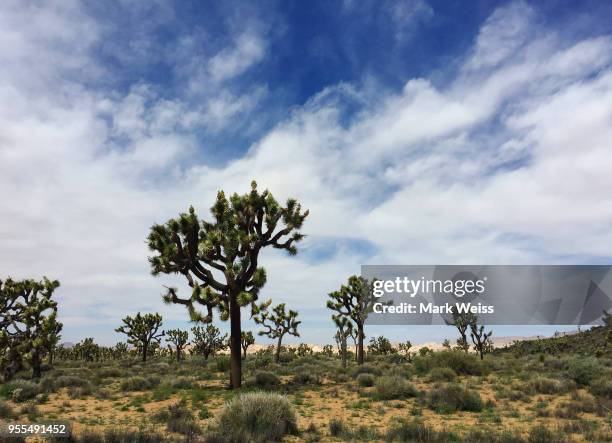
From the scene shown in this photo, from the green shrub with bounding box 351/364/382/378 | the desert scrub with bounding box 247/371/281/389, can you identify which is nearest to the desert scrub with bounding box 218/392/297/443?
the desert scrub with bounding box 247/371/281/389

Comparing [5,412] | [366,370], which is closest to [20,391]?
[5,412]

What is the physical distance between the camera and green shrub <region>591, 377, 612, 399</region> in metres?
16.9

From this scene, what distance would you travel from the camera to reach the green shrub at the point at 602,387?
16.9m

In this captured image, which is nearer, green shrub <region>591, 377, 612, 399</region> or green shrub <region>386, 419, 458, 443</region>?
green shrub <region>386, 419, 458, 443</region>

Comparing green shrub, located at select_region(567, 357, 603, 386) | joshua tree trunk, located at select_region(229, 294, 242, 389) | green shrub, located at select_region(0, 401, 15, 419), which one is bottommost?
green shrub, located at select_region(567, 357, 603, 386)

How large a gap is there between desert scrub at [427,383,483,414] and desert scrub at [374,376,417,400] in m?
2.10

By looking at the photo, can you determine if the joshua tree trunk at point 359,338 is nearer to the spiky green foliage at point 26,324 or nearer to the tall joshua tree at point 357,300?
the tall joshua tree at point 357,300

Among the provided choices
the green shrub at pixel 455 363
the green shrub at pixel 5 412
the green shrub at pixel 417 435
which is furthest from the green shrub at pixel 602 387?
the green shrub at pixel 5 412

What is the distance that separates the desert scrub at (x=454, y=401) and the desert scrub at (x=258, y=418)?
21.2ft

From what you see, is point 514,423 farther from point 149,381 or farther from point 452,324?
point 452,324

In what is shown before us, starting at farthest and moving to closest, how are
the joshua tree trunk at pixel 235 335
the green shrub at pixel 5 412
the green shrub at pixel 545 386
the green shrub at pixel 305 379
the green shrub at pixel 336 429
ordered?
the green shrub at pixel 305 379 < the joshua tree trunk at pixel 235 335 < the green shrub at pixel 545 386 < the green shrub at pixel 5 412 < the green shrub at pixel 336 429

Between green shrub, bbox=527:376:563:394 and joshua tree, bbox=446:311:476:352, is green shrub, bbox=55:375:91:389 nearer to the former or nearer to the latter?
green shrub, bbox=527:376:563:394

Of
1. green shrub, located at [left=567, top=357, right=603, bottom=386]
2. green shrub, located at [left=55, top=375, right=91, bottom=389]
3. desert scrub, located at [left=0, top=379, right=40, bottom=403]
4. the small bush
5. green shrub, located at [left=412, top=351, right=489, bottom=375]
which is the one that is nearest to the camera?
desert scrub, located at [left=0, top=379, right=40, bottom=403]

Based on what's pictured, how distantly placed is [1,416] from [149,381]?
908cm
